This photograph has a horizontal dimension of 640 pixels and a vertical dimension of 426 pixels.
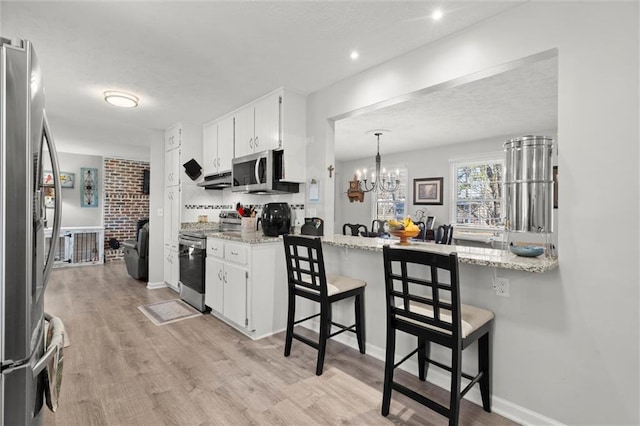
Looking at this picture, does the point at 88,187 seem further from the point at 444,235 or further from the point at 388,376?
the point at 388,376

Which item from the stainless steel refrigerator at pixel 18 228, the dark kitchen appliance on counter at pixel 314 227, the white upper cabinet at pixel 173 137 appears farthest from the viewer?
the white upper cabinet at pixel 173 137

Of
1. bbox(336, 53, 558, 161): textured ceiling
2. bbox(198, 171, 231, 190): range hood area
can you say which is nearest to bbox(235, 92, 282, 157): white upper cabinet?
bbox(198, 171, 231, 190): range hood area

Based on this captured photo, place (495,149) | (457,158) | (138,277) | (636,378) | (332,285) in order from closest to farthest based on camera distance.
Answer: (636,378), (332,285), (138,277), (495,149), (457,158)

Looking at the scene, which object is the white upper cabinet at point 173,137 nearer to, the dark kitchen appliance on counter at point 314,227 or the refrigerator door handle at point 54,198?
the dark kitchen appliance on counter at point 314,227

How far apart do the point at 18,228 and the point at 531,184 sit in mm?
2414

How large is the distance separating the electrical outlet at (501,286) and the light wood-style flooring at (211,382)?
708 mm

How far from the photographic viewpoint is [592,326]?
63.5 inches

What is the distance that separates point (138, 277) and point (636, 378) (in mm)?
5844

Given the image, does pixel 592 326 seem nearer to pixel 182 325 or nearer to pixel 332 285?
pixel 332 285

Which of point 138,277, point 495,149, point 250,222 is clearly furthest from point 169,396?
point 495,149

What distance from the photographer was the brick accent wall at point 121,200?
7.21m

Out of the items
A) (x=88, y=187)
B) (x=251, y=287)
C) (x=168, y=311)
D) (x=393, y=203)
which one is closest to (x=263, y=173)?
(x=251, y=287)

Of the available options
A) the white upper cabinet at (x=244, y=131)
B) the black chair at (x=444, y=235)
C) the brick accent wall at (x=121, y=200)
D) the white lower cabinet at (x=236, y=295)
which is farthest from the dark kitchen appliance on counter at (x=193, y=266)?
the brick accent wall at (x=121, y=200)

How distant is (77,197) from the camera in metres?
6.97
